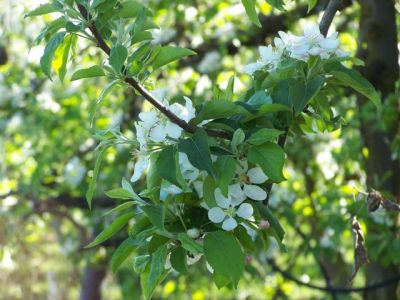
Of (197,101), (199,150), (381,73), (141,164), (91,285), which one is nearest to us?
(199,150)

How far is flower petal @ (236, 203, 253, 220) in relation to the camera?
1220mm

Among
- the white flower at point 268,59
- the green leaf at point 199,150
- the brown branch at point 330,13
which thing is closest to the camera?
the green leaf at point 199,150

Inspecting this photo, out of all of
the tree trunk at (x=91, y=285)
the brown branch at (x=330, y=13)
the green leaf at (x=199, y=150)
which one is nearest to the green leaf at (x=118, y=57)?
the green leaf at (x=199, y=150)

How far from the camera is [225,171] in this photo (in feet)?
3.81

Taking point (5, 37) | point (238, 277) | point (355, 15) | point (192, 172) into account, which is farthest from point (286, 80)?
point (5, 37)

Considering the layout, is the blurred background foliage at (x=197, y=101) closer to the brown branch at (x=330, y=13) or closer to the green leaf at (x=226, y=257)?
the brown branch at (x=330, y=13)

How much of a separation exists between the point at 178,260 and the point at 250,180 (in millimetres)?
169

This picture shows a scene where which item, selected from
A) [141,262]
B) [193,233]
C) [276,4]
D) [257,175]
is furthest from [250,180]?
[276,4]

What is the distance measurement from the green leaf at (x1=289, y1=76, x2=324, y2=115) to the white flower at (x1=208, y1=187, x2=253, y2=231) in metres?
0.17

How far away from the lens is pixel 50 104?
3.96 meters

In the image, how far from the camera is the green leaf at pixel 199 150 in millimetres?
1142

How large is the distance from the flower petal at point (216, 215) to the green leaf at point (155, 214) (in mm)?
74

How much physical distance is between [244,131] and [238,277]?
0.74 ft

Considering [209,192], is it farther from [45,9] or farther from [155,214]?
[45,9]
